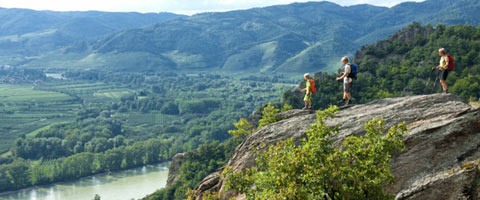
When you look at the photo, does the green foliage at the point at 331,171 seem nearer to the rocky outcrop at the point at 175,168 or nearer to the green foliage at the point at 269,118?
the green foliage at the point at 269,118

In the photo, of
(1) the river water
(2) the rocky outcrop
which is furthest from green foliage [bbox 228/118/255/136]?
(1) the river water

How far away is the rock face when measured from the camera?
1667 centimetres

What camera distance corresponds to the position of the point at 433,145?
18.4 meters

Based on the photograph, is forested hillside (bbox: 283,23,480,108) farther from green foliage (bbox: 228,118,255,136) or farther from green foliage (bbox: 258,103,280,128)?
green foliage (bbox: 258,103,280,128)

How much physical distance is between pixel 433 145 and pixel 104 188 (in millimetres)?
105678

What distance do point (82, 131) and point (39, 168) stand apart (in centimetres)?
5305

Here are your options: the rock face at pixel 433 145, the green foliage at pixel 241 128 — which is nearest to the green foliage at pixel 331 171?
the rock face at pixel 433 145

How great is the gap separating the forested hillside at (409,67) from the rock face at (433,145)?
42.6 m

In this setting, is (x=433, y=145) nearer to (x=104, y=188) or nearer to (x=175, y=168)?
(x=175, y=168)

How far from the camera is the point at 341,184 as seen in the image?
1500 cm

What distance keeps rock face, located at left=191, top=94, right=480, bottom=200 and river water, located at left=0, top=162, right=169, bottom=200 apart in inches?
3524

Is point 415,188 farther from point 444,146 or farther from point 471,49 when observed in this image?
point 471,49

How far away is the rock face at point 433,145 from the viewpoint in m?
16.7

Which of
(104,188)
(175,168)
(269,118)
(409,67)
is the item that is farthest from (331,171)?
(104,188)
